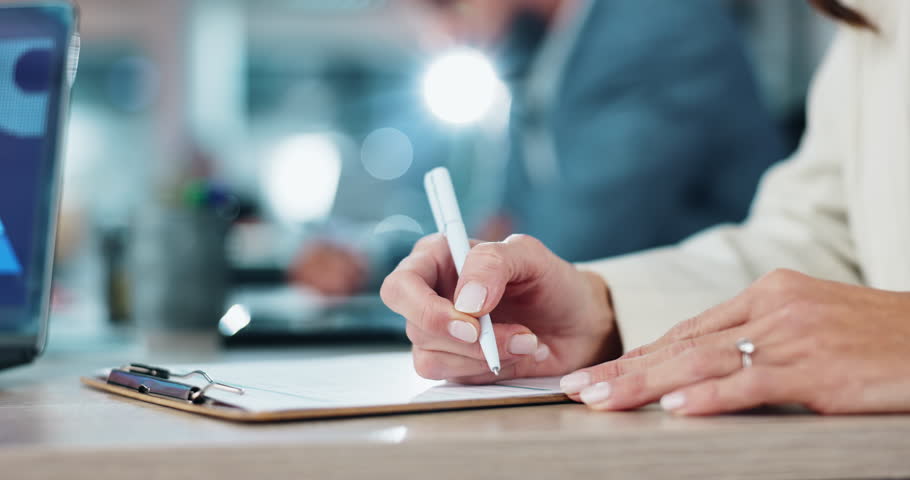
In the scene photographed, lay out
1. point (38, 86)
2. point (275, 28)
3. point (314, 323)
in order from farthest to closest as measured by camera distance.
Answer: point (275, 28) → point (314, 323) → point (38, 86)

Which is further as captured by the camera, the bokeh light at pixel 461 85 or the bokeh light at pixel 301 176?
the bokeh light at pixel 301 176

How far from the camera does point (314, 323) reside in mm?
1175

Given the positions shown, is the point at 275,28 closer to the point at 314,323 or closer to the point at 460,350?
the point at 314,323

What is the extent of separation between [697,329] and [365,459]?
9.6 inches

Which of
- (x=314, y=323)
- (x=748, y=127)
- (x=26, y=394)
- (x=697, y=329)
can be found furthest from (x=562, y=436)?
(x=748, y=127)

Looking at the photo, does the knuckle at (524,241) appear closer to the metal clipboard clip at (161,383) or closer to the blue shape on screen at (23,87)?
the metal clipboard clip at (161,383)

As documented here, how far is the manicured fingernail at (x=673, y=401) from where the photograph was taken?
0.42m

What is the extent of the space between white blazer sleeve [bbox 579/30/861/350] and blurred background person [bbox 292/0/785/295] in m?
0.59

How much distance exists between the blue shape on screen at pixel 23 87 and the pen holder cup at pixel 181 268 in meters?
0.53

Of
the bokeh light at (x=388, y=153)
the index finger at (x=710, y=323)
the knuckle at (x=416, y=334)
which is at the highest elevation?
the bokeh light at (x=388, y=153)

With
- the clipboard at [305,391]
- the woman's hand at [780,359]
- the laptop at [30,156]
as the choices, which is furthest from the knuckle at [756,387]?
the laptop at [30,156]

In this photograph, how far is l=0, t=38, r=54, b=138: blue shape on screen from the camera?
0.66 meters

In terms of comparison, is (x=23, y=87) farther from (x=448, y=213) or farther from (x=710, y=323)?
(x=710, y=323)

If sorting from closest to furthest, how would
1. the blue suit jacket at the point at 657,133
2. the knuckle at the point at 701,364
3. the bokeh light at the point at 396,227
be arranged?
the knuckle at the point at 701,364 < the blue suit jacket at the point at 657,133 < the bokeh light at the point at 396,227
